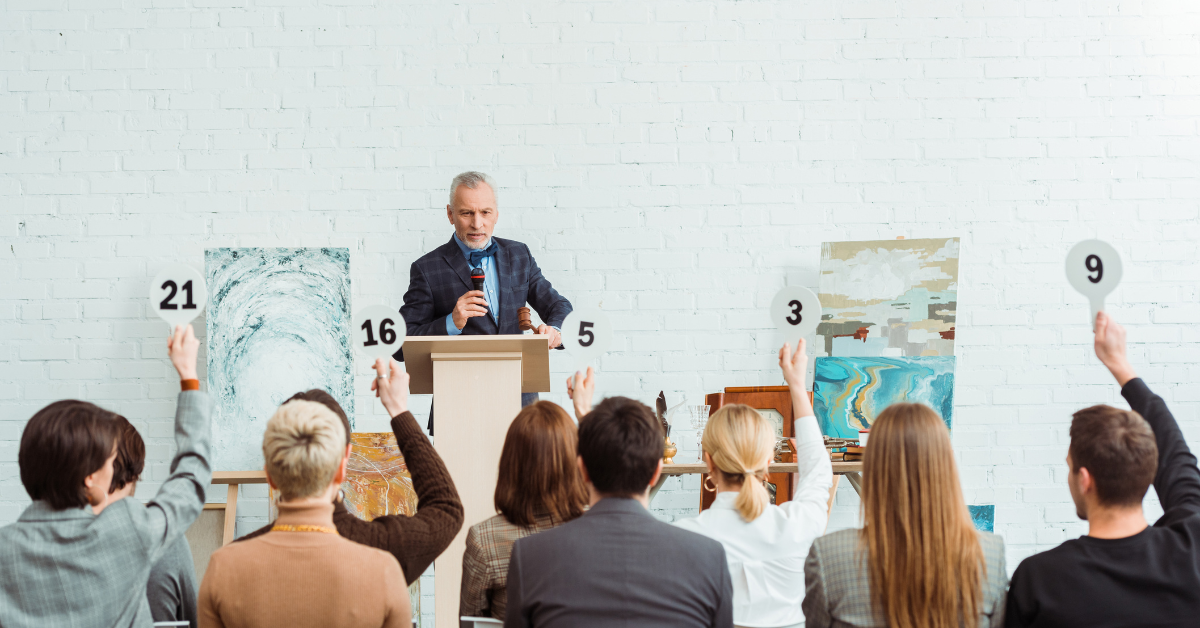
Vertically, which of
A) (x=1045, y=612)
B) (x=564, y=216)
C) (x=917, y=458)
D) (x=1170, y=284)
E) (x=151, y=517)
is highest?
(x=564, y=216)

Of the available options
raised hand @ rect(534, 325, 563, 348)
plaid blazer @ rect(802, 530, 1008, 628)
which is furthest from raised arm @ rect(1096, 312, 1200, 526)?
raised hand @ rect(534, 325, 563, 348)

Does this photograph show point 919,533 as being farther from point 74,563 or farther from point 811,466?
point 74,563

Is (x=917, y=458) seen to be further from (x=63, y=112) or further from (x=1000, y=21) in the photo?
(x=63, y=112)

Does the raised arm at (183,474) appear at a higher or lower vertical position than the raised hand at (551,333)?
lower

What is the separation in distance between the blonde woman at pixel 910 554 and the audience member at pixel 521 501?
55 centimetres

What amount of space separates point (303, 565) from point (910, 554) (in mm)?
982

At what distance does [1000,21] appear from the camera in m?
4.00

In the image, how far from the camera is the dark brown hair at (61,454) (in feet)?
5.12

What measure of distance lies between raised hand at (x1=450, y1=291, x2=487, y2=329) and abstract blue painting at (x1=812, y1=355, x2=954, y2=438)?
1.57m

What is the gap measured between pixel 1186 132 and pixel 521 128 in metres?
2.94

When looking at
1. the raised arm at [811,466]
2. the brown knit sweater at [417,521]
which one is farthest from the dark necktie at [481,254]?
the raised arm at [811,466]

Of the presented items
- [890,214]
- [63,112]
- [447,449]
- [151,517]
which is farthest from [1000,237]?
[63,112]

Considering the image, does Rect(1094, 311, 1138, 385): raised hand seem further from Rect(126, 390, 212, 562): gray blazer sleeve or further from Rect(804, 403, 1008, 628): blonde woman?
Rect(126, 390, 212, 562): gray blazer sleeve

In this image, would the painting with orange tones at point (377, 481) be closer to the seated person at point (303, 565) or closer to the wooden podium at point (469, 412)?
the wooden podium at point (469, 412)
